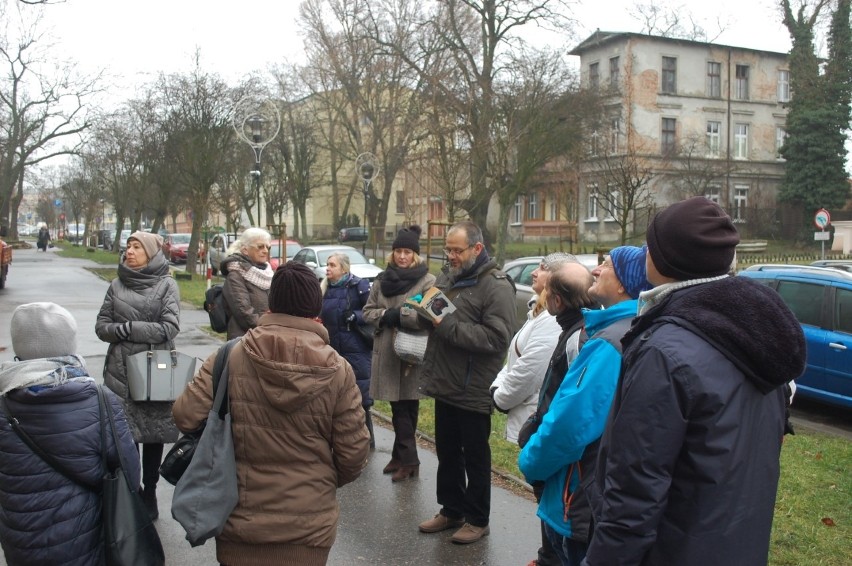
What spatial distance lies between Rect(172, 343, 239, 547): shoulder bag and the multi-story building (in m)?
44.9

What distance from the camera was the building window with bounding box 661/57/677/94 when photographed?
51.4 meters

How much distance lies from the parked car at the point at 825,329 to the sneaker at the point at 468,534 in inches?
204

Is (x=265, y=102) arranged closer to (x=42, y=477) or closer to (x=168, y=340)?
(x=168, y=340)

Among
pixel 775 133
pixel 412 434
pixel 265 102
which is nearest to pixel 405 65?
pixel 265 102

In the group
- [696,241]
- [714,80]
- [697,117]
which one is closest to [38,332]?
[696,241]

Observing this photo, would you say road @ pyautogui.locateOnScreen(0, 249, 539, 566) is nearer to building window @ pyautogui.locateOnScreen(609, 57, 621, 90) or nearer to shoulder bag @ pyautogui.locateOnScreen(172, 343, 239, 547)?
shoulder bag @ pyautogui.locateOnScreen(172, 343, 239, 547)

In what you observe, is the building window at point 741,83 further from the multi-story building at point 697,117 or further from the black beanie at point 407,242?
the black beanie at point 407,242

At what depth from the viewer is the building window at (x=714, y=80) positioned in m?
52.9

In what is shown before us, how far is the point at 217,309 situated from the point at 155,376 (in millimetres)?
1342

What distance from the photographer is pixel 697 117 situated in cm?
5231

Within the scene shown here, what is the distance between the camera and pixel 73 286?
24.2m

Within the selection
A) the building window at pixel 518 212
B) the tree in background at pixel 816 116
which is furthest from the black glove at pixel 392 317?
the building window at pixel 518 212

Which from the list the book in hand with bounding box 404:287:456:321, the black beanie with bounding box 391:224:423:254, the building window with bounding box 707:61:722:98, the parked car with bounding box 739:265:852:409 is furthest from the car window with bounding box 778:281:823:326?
the building window with bounding box 707:61:722:98

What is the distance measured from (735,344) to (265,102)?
3154 centimetres
